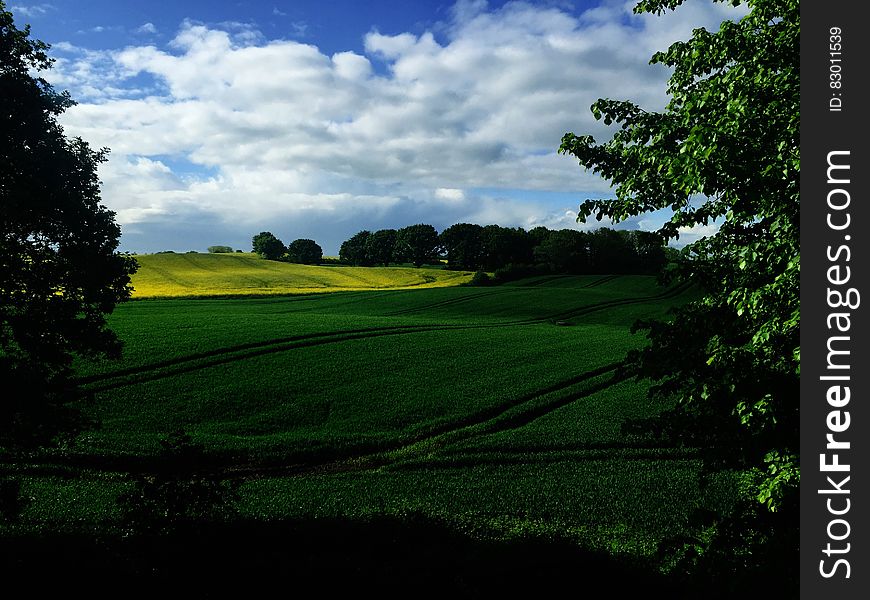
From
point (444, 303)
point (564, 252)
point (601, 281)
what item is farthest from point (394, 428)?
point (564, 252)

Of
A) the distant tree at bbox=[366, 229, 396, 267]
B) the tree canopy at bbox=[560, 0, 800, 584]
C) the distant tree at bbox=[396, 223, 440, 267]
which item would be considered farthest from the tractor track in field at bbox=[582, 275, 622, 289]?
the tree canopy at bbox=[560, 0, 800, 584]

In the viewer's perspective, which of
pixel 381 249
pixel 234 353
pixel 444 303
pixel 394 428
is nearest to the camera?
pixel 394 428

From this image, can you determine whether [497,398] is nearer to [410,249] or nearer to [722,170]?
[722,170]

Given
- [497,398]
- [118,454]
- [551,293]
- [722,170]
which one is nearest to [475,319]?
[551,293]

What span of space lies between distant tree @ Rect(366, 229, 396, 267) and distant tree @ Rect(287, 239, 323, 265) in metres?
14.8

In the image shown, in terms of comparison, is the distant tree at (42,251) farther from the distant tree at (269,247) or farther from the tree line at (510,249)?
the distant tree at (269,247)

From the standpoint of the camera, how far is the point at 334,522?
1680 cm

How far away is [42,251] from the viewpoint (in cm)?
1611

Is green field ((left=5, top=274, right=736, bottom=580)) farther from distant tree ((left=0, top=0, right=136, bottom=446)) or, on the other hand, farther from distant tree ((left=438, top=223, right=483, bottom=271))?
distant tree ((left=438, top=223, right=483, bottom=271))

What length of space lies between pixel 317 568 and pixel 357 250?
464ft

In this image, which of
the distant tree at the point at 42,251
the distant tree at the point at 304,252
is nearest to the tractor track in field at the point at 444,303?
the distant tree at the point at 42,251

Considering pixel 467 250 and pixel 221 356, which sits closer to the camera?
pixel 221 356

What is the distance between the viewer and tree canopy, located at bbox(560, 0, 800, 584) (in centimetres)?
823

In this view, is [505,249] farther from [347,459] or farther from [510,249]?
[347,459]
